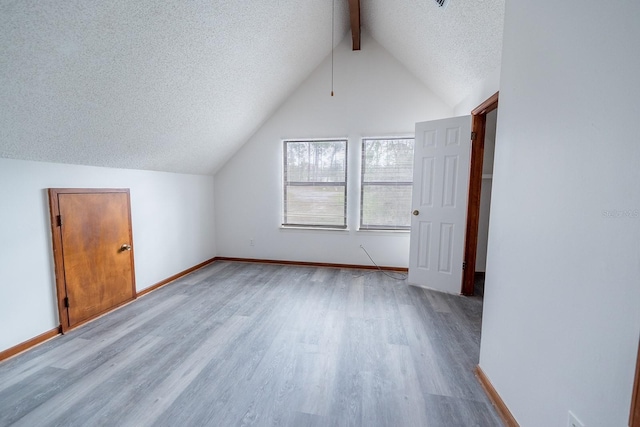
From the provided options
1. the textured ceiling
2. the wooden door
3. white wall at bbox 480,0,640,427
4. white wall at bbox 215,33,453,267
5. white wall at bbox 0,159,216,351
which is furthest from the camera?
white wall at bbox 215,33,453,267

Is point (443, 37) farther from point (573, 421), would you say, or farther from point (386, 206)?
point (573, 421)

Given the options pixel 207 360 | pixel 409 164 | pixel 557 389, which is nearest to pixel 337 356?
pixel 207 360

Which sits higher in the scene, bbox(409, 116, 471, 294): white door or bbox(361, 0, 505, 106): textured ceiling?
bbox(361, 0, 505, 106): textured ceiling

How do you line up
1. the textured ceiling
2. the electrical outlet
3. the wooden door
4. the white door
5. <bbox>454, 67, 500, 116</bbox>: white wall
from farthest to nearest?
the white door < <bbox>454, 67, 500, 116</bbox>: white wall < the wooden door < the textured ceiling < the electrical outlet

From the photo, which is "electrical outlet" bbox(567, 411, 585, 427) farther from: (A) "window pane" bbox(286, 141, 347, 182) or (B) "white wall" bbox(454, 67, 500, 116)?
(A) "window pane" bbox(286, 141, 347, 182)

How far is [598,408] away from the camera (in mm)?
853

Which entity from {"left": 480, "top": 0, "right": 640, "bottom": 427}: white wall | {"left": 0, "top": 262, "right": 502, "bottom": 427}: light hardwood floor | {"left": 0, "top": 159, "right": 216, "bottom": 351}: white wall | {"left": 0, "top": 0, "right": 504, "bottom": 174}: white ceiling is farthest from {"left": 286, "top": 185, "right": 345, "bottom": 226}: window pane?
{"left": 480, "top": 0, "right": 640, "bottom": 427}: white wall

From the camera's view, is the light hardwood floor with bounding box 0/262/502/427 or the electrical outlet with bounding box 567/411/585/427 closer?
the electrical outlet with bounding box 567/411/585/427

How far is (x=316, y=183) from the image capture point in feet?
12.8

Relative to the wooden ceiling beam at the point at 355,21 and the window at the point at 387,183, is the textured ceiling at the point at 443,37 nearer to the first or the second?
the wooden ceiling beam at the point at 355,21

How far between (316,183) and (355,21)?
2.07m

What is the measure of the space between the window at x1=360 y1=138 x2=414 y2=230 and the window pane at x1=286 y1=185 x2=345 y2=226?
360 mm

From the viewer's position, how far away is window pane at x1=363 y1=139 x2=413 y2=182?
11.9 ft

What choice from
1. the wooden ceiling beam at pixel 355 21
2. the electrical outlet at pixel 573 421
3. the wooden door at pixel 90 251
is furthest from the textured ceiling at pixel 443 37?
the wooden door at pixel 90 251
